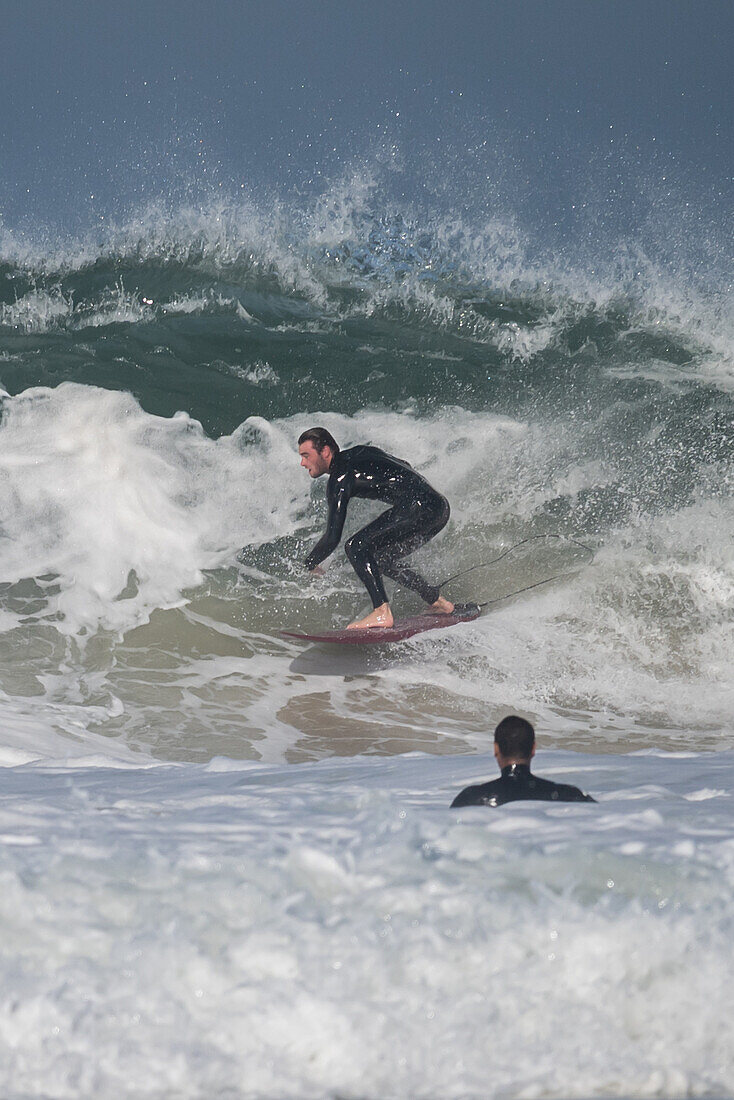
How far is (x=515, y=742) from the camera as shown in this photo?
305 cm

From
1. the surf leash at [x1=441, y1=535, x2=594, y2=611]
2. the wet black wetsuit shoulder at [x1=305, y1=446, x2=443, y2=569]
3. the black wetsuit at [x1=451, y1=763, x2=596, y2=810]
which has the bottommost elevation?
the black wetsuit at [x1=451, y1=763, x2=596, y2=810]

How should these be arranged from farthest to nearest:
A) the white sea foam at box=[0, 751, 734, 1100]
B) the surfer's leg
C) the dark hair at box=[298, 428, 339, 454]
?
the surfer's leg, the dark hair at box=[298, 428, 339, 454], the white sea foam at box=[0, 751, 734, 1100]

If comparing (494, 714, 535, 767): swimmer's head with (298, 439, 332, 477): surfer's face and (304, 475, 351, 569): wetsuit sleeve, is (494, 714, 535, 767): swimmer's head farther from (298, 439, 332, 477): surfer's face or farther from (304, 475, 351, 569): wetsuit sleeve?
(298, 439, 332, 477): surfer's face

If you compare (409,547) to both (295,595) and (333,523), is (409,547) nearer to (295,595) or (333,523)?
(333,523)

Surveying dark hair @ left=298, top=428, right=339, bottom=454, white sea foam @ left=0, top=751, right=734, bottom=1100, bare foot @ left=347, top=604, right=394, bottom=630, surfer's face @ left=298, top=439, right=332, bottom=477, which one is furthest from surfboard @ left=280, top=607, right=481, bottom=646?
white sea foam @ left=0, top=751, right=734, bottom=1100

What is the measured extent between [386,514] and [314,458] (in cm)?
66

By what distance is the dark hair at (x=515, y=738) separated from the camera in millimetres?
3033

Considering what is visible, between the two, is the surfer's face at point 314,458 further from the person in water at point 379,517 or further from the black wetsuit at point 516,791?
the black wetsuit at point 516,791

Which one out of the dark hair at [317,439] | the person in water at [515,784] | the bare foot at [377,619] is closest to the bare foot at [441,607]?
the bare foot at [377,619]

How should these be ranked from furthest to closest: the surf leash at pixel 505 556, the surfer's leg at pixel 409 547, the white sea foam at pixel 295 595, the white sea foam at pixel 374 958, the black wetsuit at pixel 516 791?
the surf leash at pixel 505 556 → the surfer's leg at pixel 409 547 → the white sea foam at pixel 295 595 → the black wetsuit at pixel 516 791 → the white sea foam at pixel 374 958

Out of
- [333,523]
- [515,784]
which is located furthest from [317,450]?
[515,784]

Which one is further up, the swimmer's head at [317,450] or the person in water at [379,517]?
the swimmer's head at [317,450]

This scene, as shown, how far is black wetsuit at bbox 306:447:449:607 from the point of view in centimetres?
Result: 616

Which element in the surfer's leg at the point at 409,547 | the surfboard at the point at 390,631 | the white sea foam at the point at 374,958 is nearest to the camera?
the white sea foam at the point at 374,958
